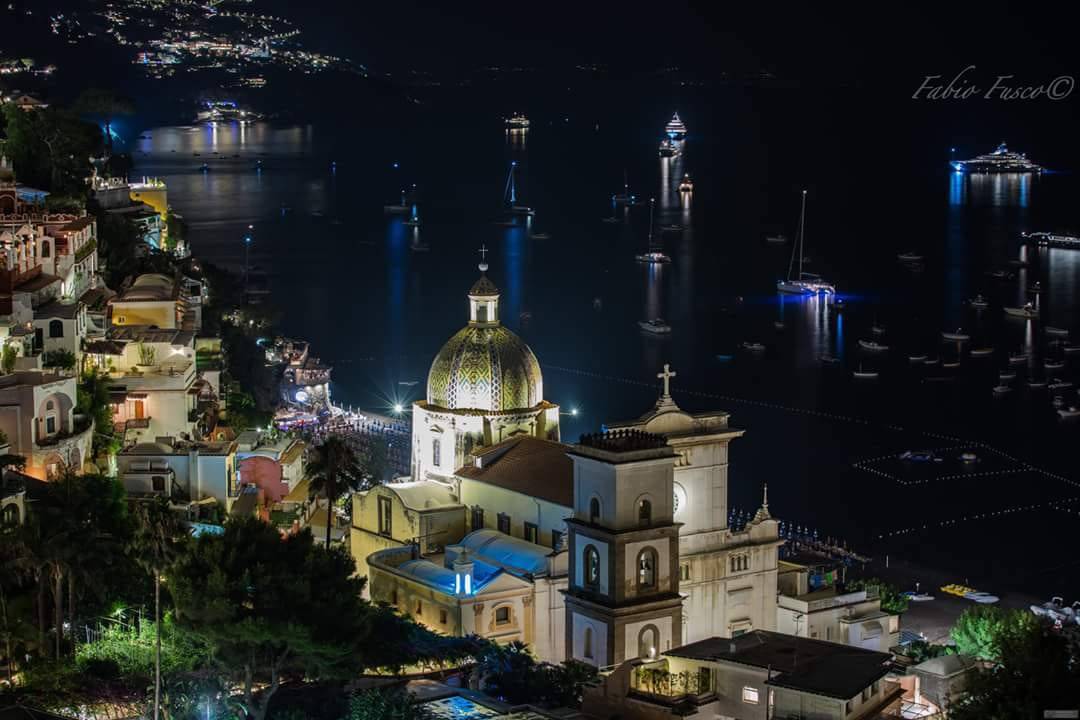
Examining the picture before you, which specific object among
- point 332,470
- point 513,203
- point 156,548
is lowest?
point 332,470

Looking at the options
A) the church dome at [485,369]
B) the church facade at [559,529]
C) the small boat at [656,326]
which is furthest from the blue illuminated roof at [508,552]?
the small boat at [656,326]

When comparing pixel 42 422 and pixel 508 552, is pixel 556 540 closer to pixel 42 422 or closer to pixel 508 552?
pixel 508 552

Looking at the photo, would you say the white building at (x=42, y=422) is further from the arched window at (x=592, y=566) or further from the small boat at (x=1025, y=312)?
the small boat at (x=1025, y=312)

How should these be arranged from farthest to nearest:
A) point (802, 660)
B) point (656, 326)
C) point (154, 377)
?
1. point (656, 326)
2. point (154, 377)
3. point (802, 660)

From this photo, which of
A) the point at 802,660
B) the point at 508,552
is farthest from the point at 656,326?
the point at 802,660

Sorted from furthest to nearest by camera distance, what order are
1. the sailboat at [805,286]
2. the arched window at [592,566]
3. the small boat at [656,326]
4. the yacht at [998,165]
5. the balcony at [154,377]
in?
the yacht at [998,165] → the sailboat at [805,286] → the small boat at [656,326] → the balcony at [154,377] → the arched window at [592,566]

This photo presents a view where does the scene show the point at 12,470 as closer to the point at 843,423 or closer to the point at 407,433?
the point at 407,433
